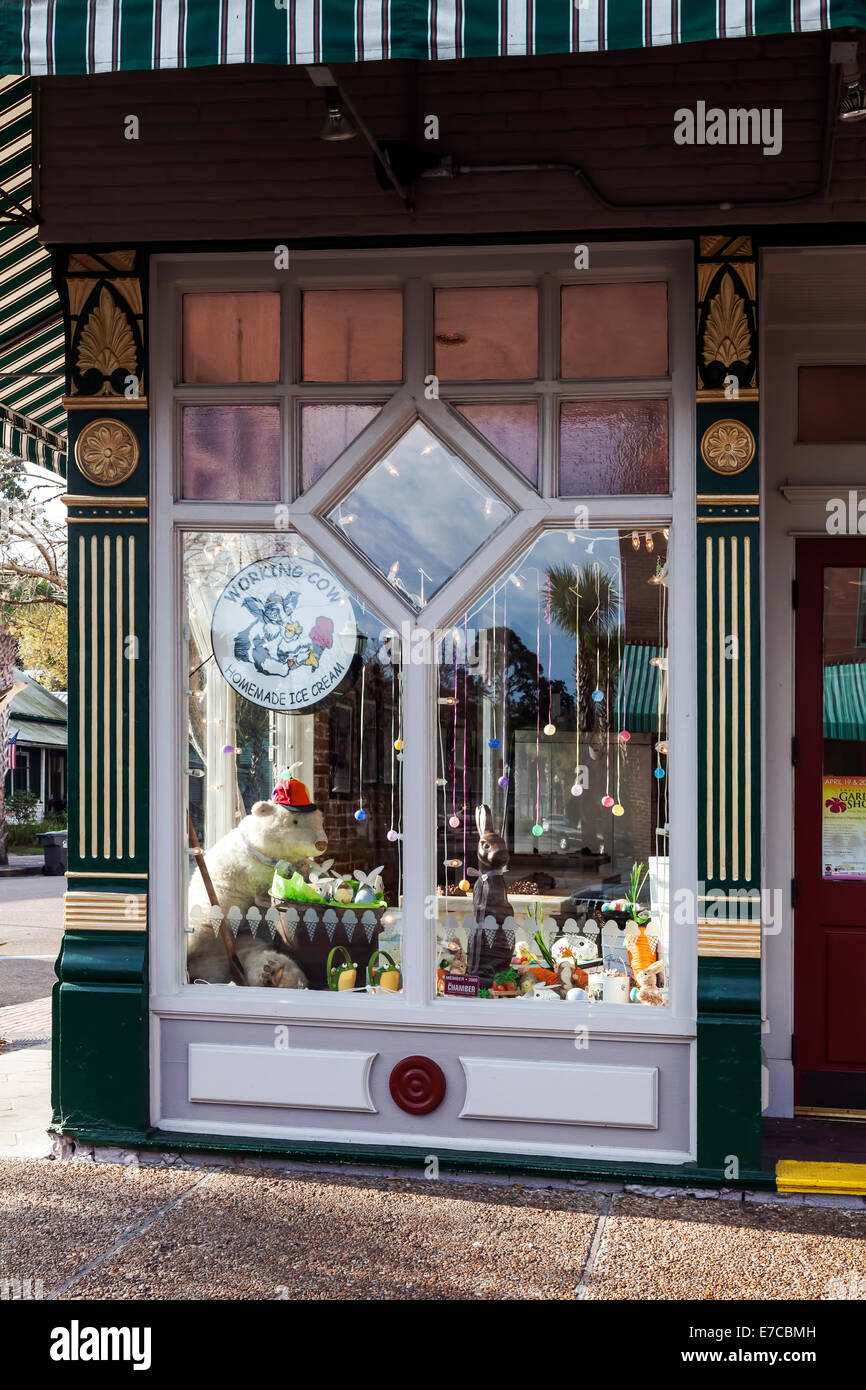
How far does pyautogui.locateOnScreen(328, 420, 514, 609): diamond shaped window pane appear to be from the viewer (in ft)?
17.3

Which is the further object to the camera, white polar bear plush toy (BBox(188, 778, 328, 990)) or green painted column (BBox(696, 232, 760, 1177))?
white polar bear plush toy (BBox(188, 778, 328, 990))

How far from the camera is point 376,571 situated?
529 centimetres

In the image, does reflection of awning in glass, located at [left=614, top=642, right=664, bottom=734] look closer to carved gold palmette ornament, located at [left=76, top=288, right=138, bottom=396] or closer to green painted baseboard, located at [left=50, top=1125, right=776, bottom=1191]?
green painted baseboard, located at [left=50, top=1125, right=776, bottom=1191]

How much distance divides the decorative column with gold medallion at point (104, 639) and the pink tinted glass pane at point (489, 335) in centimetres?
136

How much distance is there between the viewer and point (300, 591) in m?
5.35

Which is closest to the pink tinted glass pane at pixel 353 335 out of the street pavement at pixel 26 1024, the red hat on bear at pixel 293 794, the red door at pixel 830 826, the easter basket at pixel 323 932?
the red hat on bear at pixel 293 794

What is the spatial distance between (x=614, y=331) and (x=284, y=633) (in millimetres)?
1963

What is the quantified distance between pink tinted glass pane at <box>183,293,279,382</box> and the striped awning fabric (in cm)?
84

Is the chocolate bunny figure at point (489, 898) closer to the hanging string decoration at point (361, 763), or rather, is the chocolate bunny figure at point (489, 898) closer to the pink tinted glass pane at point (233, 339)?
the hanging string decoration at point (361, 763)

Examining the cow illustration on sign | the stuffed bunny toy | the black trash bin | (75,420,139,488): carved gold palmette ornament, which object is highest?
(75,420,139,488): carved gold palmette ornament

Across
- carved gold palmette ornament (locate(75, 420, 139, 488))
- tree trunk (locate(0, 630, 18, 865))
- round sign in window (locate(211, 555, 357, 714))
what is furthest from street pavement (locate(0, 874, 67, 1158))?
tree trunk (locate(0, 630, 18, 865))

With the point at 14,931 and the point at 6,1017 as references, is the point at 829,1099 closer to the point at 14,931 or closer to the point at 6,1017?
the point at 6,1017

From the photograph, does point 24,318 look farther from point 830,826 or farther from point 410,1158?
point 830,826

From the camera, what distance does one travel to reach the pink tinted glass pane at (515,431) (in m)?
5.16
